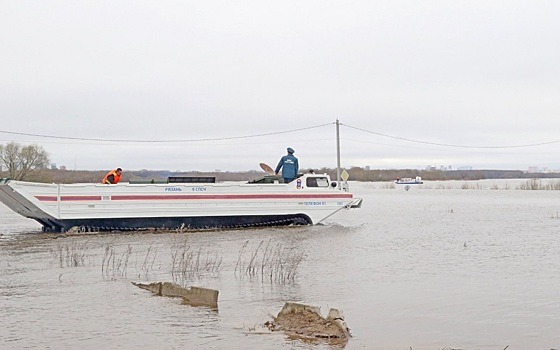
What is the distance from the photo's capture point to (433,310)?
11.3 meters

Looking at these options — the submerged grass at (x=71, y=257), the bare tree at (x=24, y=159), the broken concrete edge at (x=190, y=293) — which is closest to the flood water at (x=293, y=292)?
the submerged grass at (x=71, y=257)

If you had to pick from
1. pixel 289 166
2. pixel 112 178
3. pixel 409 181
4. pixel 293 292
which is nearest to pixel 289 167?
pixel 289 166

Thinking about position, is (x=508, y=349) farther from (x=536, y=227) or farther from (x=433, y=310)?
(x=536, y=227)

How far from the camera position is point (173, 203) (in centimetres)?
2480

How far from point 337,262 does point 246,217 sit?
883cm

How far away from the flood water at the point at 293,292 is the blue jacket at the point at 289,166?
352 cm

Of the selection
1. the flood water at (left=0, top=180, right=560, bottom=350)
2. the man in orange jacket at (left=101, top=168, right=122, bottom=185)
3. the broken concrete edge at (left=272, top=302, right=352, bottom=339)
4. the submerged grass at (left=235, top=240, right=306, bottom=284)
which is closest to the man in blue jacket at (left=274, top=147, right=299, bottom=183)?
the flood water at (left=0, top=180, right=560, bottom=350)

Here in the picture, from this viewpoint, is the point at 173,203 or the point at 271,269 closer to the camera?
the point at 271,269

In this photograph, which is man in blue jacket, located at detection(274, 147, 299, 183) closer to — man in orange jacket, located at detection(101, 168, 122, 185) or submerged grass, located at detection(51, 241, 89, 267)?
man in orange jacket, located at detection(101, 168, 122, 185)

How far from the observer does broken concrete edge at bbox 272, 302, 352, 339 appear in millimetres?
9203

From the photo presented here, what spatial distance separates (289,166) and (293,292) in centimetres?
1408

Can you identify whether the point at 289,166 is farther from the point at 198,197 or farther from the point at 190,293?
the point at 190,293

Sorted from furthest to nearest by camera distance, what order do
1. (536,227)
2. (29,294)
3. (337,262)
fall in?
(536,227) → (337,262) → (29,294)

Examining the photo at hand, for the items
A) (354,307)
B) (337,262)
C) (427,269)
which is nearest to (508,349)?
(354,307)
